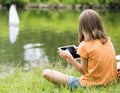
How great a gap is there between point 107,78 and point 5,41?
16.0m

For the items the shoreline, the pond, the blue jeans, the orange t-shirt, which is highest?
the orange t-shirt

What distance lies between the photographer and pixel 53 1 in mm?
47562

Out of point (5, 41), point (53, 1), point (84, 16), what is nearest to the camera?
point (84, 16)

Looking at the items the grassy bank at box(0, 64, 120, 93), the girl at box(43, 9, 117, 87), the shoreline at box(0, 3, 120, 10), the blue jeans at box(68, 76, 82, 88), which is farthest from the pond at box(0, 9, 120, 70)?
the shoreline at box(0, 3, 120, 10)

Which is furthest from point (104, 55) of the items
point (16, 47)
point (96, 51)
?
point (16, 47)

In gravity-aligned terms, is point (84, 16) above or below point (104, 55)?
above

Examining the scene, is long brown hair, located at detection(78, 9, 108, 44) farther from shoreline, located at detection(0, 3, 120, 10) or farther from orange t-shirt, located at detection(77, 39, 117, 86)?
shoreline, located at detection(0, 3, 120, 10)

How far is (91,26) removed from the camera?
4.60 meters

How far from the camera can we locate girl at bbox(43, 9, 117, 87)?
4.61 meters

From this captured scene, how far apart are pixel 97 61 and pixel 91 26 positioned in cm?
43

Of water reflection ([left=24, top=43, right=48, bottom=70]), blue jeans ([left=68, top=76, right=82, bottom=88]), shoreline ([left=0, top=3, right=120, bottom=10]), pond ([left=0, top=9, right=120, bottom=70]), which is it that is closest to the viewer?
blue jeans ([left=68, top=76, right=82, bottom=88])

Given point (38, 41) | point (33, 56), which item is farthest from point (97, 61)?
point (38, 41)

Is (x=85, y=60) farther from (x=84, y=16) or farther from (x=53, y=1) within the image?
(x=53, y=1)

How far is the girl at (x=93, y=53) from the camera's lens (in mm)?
4613
